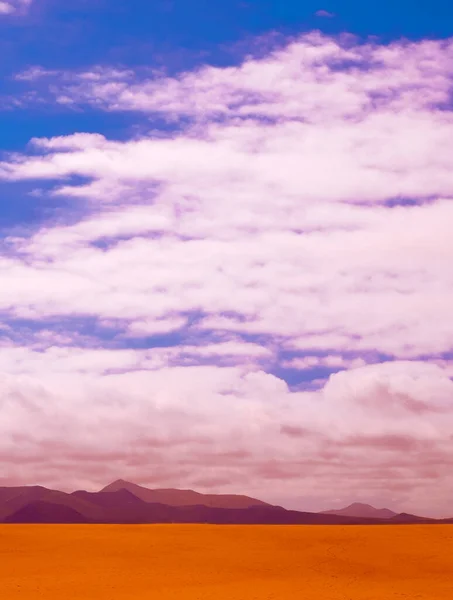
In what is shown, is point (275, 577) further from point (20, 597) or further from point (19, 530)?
point (19, 530)

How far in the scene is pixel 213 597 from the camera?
34281 millimetres

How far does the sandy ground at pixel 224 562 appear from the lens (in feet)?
118

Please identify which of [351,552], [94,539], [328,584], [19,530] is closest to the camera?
[328,584]

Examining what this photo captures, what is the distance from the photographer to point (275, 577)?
3969 centimetres

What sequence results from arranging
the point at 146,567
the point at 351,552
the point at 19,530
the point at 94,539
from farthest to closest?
the point at 19,530
the point at 94,539
the point at 351,552
the point at 146,567

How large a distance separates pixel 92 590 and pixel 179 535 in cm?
1467

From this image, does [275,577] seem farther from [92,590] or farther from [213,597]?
[92,590]

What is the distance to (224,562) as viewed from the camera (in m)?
42.8

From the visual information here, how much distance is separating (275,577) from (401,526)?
53.4ft

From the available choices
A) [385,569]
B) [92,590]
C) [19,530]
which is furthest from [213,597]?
[19,530]

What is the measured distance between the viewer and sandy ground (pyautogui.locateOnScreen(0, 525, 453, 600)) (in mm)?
35969

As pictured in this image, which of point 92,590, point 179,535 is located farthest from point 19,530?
point 92,590

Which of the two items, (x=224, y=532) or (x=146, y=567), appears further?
(x=224, y=532)

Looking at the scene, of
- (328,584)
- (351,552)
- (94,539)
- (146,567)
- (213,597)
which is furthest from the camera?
(94,539)
